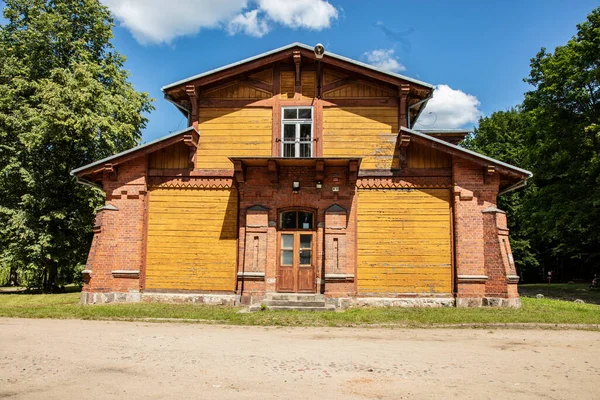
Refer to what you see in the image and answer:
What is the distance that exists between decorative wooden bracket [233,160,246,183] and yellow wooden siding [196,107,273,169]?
1.86ft

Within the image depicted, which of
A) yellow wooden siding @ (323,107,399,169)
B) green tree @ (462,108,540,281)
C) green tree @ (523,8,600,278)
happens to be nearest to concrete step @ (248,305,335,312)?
yellow wooden siding @ (323,107,399,169)

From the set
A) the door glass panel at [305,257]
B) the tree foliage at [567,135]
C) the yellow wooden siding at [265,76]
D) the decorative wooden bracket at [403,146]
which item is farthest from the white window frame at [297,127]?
the tree foliage at [567,135]

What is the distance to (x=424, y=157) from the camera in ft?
51.2

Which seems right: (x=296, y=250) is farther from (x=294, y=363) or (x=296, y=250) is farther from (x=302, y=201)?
(x=294, y=363)

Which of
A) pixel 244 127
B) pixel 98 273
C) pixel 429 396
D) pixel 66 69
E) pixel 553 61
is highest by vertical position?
pixel 553 61

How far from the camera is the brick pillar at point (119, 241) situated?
15.2 metres

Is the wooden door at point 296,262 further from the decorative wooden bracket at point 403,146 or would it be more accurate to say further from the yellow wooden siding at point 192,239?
the decorative wooden bracket at point 403,146

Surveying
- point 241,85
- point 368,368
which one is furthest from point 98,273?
point 368,368

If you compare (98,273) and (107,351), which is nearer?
(107,351)

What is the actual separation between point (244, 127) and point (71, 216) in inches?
423

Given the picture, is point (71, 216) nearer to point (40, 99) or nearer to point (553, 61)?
point (40, 99)

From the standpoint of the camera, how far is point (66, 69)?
22375mm

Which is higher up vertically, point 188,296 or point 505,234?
point 505,234

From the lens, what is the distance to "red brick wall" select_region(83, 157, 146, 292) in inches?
600
